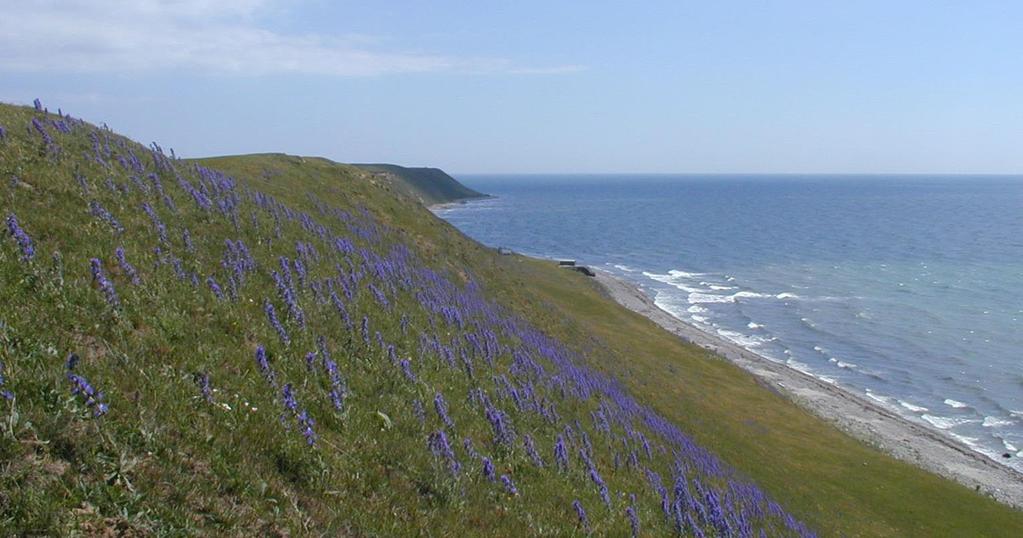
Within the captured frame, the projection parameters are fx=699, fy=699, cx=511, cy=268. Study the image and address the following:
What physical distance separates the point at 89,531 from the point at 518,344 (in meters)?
23.5

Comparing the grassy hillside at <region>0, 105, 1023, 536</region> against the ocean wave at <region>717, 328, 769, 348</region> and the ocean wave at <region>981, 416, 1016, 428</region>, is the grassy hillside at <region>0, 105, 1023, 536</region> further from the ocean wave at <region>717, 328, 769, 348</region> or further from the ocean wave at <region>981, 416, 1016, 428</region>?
the ocean wave at <region>717, 328, 769, 348</region>

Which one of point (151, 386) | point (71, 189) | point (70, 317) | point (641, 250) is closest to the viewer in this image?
point (151, 386)

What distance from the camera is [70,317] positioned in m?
9.01

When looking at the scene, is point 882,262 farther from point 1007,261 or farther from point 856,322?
point 856,322

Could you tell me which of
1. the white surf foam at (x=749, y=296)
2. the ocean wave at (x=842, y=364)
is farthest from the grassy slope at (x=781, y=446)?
the white surf foam at (x=749, y=296)

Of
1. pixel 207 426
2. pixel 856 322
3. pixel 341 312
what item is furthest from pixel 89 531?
pixel 856 322

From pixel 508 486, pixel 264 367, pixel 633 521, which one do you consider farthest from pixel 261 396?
pixel 633 521

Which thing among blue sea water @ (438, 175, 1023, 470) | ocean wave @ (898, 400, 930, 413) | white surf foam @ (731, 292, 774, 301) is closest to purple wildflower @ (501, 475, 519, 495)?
blue sea water @ (438, 175, 1023, 470)

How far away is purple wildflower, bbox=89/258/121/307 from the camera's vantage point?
987cm

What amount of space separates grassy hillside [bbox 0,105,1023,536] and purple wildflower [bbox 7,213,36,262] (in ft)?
0.11

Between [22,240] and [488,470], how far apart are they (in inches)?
304

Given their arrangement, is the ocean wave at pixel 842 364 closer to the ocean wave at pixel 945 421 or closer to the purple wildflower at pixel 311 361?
the ocean wave at pixel 945 421

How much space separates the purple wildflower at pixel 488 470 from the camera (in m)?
11.3

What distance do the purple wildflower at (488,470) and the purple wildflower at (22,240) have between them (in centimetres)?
732
